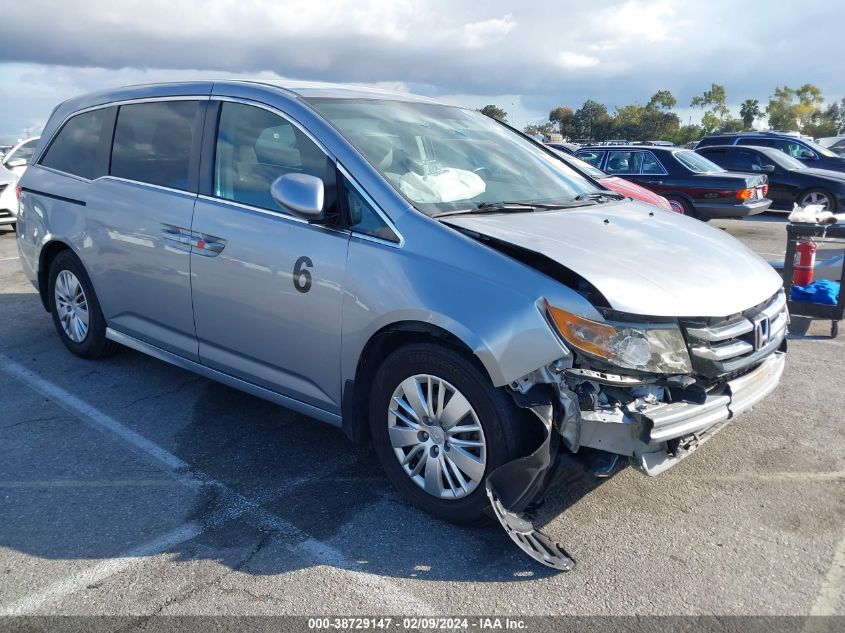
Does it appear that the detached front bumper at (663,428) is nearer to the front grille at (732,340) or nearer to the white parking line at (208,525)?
the front grille at (732,340)

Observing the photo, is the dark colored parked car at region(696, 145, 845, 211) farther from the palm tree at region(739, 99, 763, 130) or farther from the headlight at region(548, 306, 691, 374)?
the palm tree at region(739, 99, 763, 130)

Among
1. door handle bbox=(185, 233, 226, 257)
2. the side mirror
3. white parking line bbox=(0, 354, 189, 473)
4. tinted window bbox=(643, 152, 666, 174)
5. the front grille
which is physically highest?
the side mirror

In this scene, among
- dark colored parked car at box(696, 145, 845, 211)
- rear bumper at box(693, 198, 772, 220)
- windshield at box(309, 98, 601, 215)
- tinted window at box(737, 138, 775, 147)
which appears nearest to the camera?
windshield at box(309, 98, 601, 215)

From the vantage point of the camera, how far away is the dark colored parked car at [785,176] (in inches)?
583

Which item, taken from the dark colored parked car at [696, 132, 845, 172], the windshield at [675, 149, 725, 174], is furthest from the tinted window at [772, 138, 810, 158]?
the windshield at [675, 149, 725, 174]

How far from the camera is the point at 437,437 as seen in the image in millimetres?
3312

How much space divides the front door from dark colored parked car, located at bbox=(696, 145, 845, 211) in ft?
45.1

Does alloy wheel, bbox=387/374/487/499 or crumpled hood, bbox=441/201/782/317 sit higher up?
crumpled hood, bbox=441/201/782/317

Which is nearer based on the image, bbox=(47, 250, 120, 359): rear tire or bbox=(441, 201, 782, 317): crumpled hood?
bbox=(441, 201, 782, 317): crumpled hood

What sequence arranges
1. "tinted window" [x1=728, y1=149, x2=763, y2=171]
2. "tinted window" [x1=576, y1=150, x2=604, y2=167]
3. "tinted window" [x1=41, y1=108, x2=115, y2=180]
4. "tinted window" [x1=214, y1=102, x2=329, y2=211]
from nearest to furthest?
1. "tinted window" [x1=214, y1=102, x2=329, y2=211]
2. "tinted window" [x1=41, y1=108, x2=115, y2=180]
3. "tinted window" [x1=576, y1=150, x2=604, y2=167]
4. "tinted window" [x1=728, y1=149, x2=763, y2=171]

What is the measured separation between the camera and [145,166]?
185 inches

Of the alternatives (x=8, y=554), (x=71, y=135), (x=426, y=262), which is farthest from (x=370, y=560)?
(x=71, y=135)

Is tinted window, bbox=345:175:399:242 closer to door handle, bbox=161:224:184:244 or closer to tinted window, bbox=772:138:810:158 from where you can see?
door handle, bbox=161:224:184:244

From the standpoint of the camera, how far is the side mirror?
136 inches
